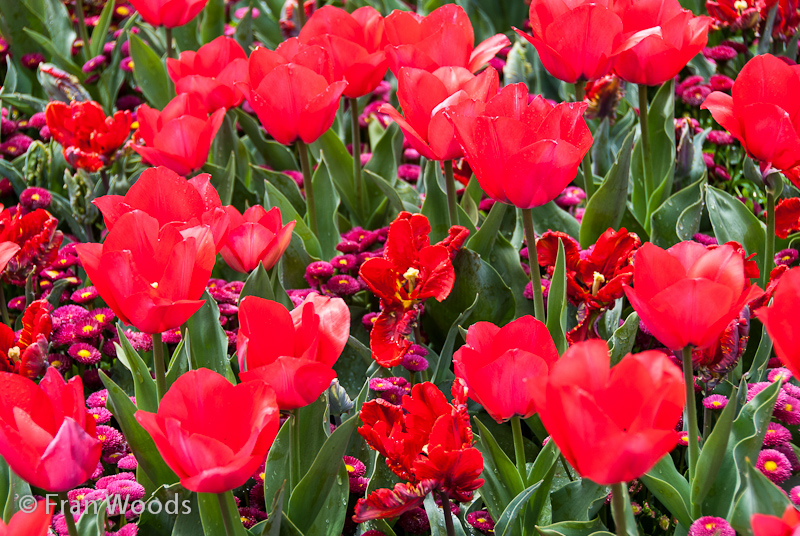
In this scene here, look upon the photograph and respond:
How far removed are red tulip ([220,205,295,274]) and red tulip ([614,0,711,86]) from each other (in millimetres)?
A: 827

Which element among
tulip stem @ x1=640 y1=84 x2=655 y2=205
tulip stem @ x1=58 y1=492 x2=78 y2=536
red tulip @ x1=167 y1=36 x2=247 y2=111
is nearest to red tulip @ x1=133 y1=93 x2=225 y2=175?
red tulip @ x1=167 y1=36 x2=247 y2=111

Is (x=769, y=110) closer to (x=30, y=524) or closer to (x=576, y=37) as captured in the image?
(x=576, y=37)

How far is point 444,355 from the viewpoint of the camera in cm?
155

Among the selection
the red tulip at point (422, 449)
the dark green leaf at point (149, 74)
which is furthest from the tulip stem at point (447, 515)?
the dark green leaf at point (149, 74)

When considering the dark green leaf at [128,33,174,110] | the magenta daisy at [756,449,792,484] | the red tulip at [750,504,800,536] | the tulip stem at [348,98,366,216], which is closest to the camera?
the red tulip at [750,504,800,536]

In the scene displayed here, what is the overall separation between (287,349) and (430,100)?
69cm

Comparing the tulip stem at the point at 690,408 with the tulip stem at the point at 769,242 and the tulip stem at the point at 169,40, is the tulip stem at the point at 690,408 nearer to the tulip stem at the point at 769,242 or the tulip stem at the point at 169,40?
the tulip stem at the point at 769,242

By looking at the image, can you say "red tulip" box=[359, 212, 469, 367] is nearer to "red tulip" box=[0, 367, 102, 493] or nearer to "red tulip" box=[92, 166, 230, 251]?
"red tulip" box=[92, 166, 230, 251]

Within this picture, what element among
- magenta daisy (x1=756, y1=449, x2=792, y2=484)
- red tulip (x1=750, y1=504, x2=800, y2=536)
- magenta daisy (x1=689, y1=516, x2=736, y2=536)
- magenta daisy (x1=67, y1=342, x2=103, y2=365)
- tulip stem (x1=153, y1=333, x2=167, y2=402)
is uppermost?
red tulip (x1=750, y1=504, x2=800, y2=536)

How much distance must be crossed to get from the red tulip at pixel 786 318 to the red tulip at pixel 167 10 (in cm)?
193

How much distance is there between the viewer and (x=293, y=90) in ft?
5.42

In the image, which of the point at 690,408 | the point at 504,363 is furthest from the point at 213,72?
the point at 690,408

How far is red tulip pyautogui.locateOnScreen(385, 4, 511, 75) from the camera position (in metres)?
1.73

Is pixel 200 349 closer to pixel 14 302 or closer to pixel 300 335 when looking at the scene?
pixel 300 335
